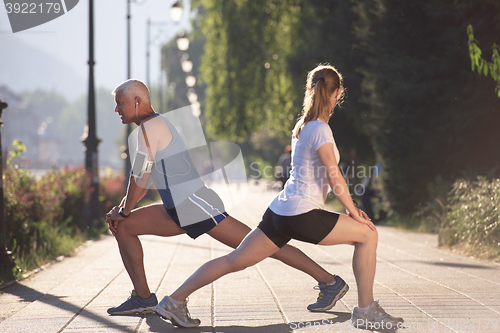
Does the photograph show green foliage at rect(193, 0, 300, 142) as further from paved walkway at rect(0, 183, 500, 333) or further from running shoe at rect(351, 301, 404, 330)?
running shoe at rect(351, 301, 404, 330)

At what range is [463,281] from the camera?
681cm

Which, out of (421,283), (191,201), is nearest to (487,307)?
(421,283)

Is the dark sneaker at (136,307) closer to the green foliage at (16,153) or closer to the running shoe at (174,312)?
the running shoe at (174,312)

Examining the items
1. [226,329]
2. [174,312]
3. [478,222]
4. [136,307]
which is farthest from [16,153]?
[478,222]

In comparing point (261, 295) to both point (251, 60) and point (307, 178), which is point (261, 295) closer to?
point (307, 178)

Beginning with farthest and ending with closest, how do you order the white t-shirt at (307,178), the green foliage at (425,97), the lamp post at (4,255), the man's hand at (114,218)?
the green foliage at (425,97), the lamp post at (4,255), the man's hand at (114,218), the white t-shirt at (307,178)

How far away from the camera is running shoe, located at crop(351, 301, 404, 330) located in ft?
14.8

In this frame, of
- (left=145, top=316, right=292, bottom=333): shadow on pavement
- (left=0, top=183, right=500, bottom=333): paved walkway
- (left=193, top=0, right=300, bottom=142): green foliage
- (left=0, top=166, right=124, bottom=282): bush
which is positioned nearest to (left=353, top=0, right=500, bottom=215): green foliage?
(left=0, top=183, right=500, bottom=333): paved walkway

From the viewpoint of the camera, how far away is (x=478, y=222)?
916 centimetres

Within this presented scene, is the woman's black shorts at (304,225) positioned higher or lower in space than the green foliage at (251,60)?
lower

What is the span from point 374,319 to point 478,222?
205 inches

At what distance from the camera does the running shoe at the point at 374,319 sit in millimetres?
4512

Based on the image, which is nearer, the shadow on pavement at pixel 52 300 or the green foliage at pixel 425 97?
the shadow on pavement at pixel 52 300

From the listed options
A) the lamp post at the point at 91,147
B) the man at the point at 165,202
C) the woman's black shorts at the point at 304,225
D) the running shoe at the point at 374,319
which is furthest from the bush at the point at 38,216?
the running shoe at the point at 374,319
